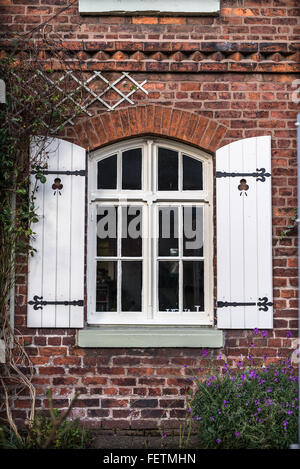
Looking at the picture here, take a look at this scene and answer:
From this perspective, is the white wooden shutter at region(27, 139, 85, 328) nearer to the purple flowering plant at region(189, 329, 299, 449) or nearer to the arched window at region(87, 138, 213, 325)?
the arched window at region(87, 138, 213, 325)

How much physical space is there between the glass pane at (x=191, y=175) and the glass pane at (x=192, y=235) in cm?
25

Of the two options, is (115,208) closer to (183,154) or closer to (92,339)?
(183,154)

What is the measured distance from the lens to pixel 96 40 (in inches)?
180

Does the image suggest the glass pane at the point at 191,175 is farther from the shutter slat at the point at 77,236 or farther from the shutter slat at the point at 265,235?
the shutter slat at the point at 77,236

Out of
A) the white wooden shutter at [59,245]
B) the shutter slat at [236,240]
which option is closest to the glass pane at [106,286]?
the white wooden shutter at [59,245]

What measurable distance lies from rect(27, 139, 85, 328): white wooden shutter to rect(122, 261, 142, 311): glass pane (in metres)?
0.44

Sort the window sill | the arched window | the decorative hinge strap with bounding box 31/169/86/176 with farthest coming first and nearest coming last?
the arched window
the decorative hinge strap with bounding box 31/169/86/176
the window sill

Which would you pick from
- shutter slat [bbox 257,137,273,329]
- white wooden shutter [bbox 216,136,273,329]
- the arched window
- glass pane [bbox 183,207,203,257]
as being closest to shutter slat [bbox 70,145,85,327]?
the arched window

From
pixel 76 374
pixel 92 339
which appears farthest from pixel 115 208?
pixel 76 374

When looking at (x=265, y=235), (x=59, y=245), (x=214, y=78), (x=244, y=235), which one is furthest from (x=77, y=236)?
(x=214, y=78)

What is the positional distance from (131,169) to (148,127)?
44cm

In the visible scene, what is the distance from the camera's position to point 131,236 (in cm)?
466

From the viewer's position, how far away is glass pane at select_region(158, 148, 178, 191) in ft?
15.4

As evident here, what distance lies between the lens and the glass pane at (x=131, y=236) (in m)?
4.65
